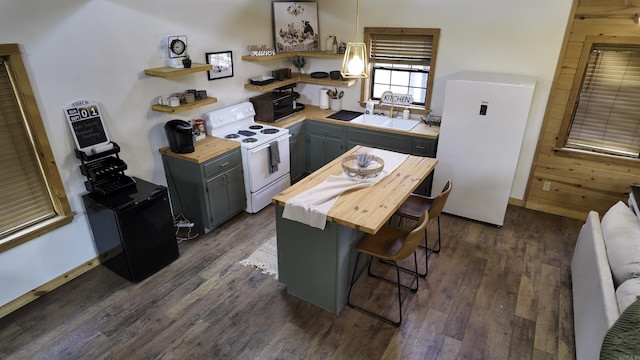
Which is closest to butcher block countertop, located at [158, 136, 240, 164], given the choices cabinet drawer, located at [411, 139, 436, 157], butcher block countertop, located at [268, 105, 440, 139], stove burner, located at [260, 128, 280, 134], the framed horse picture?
stove burner, located at [260, 128, 280, 134]

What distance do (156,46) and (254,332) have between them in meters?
2.62

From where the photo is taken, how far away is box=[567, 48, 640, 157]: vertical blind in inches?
136

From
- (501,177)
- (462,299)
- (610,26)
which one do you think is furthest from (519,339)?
(610,26)

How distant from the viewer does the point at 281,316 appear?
2760mm

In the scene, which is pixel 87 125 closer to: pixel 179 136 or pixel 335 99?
pixel 179 136

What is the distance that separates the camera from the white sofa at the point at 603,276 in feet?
→ 6.81

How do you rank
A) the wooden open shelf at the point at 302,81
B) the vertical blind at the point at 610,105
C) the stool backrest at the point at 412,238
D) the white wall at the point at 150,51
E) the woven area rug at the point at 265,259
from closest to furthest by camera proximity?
the stool backrest at the point at 412,238 < the white wall at the point at 150,51 < the woven area rug at the point at 265,259 < the vertical blind at the point at 610,105 < the wooden open shelf at the point at 302,81

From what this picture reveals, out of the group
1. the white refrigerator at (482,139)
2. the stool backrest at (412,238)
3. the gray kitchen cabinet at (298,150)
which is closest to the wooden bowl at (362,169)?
the stool backrest at (412,238)

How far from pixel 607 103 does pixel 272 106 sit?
3.45 meters

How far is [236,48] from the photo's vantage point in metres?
4.23

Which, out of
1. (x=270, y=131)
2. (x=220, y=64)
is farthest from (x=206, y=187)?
(x=220, y=64)

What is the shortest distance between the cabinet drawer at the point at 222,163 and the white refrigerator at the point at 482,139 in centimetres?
211

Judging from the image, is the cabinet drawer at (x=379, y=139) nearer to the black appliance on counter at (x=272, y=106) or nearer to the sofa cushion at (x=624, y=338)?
the black appliance on counter at (x=272, y=106)

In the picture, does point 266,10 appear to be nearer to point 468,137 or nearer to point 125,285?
point 468,137
